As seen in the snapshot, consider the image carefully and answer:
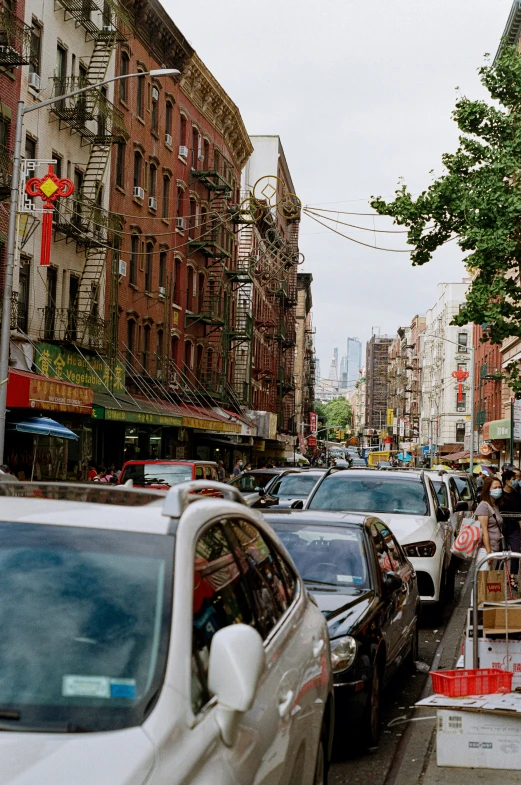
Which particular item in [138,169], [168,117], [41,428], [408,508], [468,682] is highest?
[168,117]

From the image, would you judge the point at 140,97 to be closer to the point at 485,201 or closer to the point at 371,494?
the point at 485,201

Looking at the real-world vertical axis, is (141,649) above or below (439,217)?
below

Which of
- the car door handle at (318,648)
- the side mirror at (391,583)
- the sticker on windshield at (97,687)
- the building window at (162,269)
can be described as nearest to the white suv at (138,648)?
the sticker on windshield at (97,687)

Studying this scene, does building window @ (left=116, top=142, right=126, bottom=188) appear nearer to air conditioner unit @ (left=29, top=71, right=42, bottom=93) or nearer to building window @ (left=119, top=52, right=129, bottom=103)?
building window @ (left=119, top=52, right=129, bottom=103)

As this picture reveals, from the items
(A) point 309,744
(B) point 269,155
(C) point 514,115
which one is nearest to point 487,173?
(C) point 514,115

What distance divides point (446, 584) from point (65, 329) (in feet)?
58.7

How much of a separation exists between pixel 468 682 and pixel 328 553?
8.11 ft

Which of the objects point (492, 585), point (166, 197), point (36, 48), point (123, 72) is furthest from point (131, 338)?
point (492, 585)

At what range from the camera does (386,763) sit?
712 centimetres

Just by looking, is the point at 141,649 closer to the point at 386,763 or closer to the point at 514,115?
the point at 386,763

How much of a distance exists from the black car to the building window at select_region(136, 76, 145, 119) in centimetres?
3105

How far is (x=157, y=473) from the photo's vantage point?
22.3 meters

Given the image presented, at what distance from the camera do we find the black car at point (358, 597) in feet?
23.7

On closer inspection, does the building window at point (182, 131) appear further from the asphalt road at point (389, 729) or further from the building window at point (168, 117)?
the asphalt road at point (389, 729)
